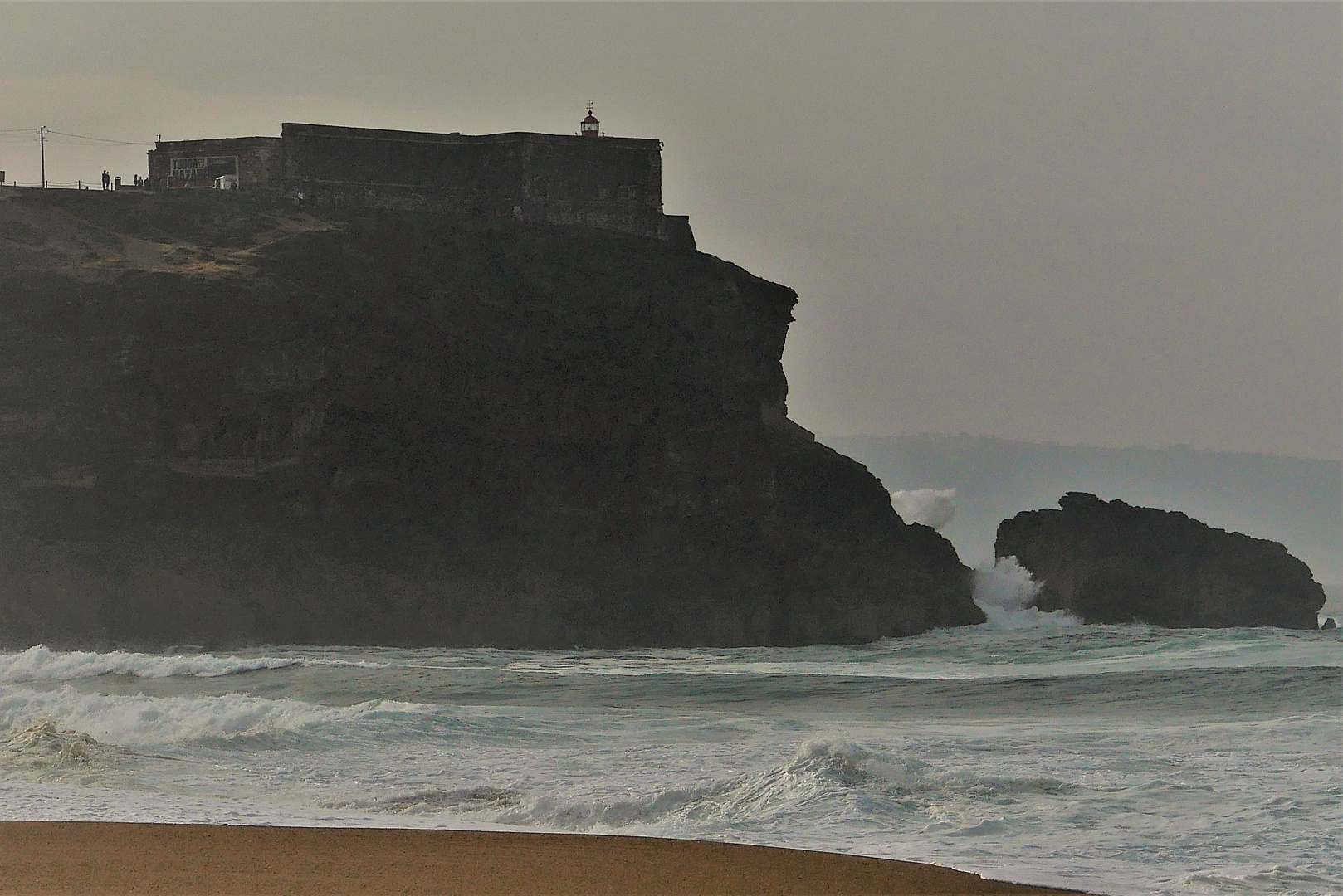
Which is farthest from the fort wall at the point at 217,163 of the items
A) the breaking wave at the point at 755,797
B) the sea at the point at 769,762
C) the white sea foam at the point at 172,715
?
the breaking wave at the point at 755,797

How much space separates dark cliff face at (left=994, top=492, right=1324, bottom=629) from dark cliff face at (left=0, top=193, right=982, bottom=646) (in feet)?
11.1

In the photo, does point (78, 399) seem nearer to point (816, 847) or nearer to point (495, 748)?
point (495, 748)

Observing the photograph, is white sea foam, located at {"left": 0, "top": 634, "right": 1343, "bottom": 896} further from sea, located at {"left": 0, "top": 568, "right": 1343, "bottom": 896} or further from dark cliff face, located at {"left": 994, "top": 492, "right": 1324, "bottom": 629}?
dark cliff face, located at {"left": 994, "top": 492, "right": 1324, "bottom": 629}

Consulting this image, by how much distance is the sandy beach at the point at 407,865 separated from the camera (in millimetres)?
10000

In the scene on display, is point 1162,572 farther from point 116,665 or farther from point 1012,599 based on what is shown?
point 116,665

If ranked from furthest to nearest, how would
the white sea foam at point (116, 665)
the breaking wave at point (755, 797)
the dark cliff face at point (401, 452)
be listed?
the dark cliff face at point (401, 452) → the white sea foam at point (116, 665) → the breaking wave at point (755, 797)

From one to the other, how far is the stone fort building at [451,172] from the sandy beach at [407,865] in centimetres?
3162

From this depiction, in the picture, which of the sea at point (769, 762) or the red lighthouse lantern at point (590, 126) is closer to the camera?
the sea at point (769, 762)

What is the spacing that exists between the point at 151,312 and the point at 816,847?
2820 centimetres

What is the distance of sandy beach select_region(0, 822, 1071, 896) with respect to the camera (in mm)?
10000

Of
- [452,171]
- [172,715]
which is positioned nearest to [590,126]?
[452,171]

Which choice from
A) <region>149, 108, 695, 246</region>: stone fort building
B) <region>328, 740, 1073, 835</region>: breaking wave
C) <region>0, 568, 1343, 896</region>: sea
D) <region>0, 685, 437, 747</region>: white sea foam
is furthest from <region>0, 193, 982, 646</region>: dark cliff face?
<region>328, 740, 1073, 835</region>: breaking wave

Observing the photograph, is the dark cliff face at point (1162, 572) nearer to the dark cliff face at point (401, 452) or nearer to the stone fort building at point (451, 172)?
the dark cliff face at point (401, 452)

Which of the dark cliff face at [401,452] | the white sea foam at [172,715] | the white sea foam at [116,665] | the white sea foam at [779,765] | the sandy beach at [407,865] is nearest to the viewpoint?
the sandy beach at [407,865]
